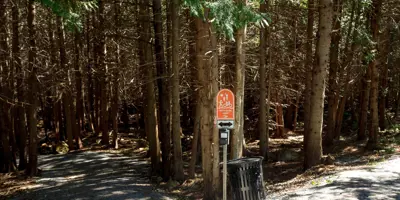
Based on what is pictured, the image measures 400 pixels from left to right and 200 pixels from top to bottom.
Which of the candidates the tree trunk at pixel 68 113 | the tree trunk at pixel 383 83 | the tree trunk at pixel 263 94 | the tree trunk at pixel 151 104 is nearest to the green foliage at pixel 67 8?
the tree trunk at pixel 151 104

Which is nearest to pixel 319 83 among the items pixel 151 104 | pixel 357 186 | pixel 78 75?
pixel 357 186

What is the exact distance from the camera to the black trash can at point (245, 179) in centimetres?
779

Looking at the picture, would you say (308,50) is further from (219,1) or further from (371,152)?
(219,1)

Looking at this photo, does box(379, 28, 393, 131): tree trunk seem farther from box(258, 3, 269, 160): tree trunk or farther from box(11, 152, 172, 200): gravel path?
box(11, 152, 172, 200): gravel path

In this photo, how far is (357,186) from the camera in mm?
8609

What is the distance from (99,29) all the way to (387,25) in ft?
43.2

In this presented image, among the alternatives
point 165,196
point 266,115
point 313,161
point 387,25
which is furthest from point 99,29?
point 387,25

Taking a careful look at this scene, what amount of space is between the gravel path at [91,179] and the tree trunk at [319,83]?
488cm

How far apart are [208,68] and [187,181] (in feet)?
19.4

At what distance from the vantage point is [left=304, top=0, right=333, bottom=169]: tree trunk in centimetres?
→ 1141

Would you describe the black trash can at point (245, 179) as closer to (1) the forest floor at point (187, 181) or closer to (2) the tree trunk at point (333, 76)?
(1) the forest floor at point (187, 181)

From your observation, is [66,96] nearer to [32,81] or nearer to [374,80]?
[32,81]

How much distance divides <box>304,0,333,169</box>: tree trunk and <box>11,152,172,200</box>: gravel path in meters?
4.88

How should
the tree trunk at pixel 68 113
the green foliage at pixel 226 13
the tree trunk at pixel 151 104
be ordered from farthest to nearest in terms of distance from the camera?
the tree trunk at pixel 68 113 < the tree trunk at pixel 151 104 < the green foliage at pixel 226 13
